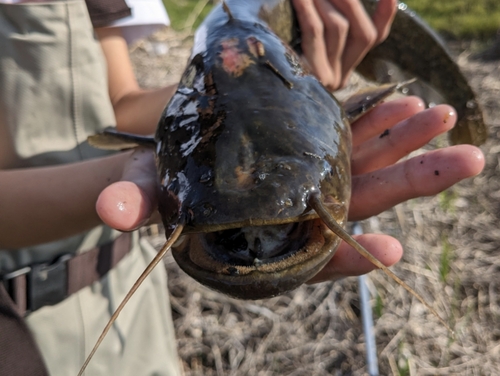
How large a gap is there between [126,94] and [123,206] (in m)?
1.11

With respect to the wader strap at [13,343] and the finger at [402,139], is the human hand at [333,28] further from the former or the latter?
the wader strap at [13,343]

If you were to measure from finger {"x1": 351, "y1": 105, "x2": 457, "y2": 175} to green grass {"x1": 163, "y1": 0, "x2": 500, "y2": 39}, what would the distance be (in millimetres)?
3816

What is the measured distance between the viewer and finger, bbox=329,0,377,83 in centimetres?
204

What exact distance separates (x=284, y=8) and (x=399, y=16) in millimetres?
795

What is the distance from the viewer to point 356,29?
2086 millimetres

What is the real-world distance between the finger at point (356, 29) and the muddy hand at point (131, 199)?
127 cm

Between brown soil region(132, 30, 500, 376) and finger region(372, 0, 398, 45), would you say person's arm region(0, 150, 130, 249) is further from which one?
finger region(372, 0, 398, 45)

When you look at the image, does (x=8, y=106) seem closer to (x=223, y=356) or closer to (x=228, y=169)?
(x=228, y=169)

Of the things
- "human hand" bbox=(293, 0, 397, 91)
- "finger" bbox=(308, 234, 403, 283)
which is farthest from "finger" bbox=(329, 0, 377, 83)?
"finger" bbox=(308, 234, 403, 283)

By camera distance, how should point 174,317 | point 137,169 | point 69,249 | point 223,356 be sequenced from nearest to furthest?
point 137,169 < point 69,249 < point 223,356 < point 174,317

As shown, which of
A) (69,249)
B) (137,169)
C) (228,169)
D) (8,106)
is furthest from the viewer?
(69,249)

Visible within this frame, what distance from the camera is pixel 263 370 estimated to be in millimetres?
2006

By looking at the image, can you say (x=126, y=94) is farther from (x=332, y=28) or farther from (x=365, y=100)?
(x=365, y=100)

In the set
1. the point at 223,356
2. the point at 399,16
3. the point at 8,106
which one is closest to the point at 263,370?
the point at 223,356
